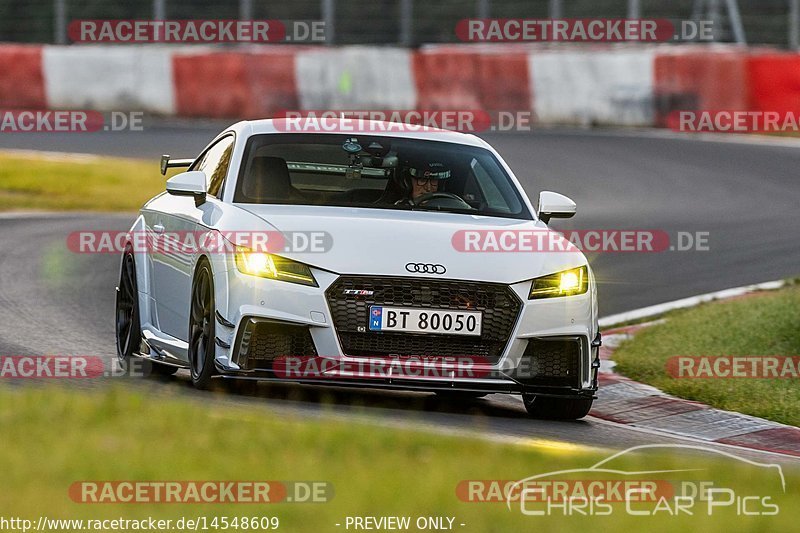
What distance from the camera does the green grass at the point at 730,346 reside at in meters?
9.75

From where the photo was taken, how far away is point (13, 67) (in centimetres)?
2938

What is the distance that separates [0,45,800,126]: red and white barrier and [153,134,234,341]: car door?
16.9 m

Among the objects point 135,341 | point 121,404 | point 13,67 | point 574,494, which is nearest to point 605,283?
point 135,341

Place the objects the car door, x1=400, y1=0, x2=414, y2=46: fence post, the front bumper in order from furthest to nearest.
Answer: x1=400, y1=0, x2=414, y2=46: fence post, the car door, the front bumper

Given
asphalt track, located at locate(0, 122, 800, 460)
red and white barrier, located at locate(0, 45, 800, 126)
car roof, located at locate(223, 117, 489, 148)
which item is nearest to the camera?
asphalt track, located at locate(0, 122, 800, 460)

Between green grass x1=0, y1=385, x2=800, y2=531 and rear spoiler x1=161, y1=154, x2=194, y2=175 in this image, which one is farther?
rear spoiler x1=161, y1=154, x2=194, y2=175

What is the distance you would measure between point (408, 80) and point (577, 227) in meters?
11.2

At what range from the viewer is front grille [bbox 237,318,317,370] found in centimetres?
793

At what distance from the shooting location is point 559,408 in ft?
28.7

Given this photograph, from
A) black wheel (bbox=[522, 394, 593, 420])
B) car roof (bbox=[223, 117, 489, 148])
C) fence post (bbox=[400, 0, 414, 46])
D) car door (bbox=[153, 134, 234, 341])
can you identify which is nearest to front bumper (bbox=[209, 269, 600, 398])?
black wheel (bbox=[522, 394, 593, 420])

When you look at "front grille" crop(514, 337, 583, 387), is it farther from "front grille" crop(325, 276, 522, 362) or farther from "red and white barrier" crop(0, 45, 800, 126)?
"red and white barrier" crop(0, 45, 800, 126)

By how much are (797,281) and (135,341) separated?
6552 millimetres

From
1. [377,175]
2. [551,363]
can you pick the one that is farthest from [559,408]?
[377,175]

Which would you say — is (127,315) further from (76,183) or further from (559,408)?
(76,183)
